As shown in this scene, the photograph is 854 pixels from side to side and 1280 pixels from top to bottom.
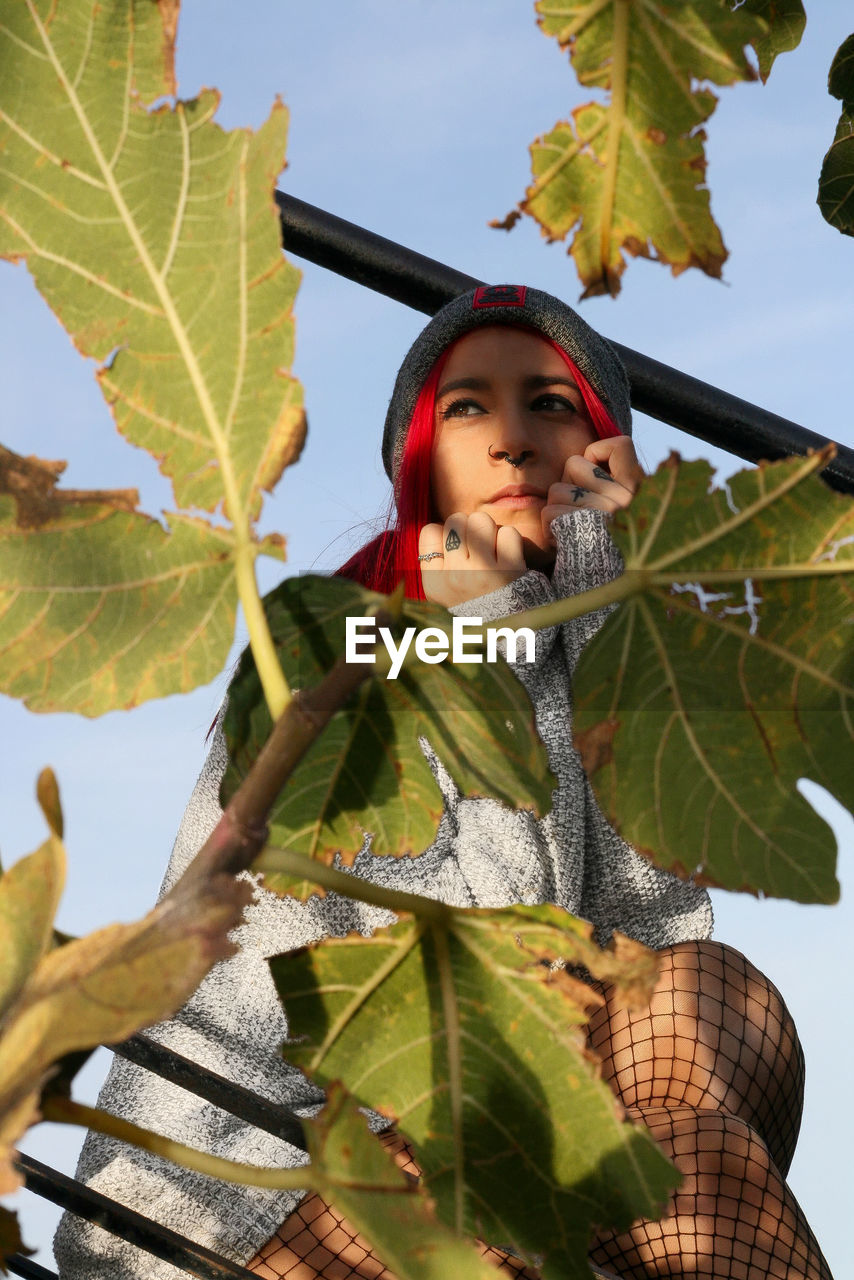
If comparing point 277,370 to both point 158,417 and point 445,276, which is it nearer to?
point 158,417

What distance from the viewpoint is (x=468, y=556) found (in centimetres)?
134

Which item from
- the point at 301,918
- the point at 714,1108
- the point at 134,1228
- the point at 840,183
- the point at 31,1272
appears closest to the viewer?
the point at 840,183

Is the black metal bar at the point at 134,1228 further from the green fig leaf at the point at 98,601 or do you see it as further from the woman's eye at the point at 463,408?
the woman's eye at the point at 463,408

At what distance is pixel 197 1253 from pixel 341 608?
0.51m

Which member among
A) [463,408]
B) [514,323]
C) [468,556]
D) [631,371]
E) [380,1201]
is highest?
[514,323]

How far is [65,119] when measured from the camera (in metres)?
0.31

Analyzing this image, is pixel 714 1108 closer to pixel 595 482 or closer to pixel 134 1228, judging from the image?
pixel 134 1228

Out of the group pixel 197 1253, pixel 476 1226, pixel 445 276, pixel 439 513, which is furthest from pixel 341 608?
pixel 439 513

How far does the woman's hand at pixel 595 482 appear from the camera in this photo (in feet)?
4.32

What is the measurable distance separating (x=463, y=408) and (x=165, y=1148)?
4.19ft

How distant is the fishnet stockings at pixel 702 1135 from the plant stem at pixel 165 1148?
53 cm

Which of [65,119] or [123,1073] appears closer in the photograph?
[65,119]

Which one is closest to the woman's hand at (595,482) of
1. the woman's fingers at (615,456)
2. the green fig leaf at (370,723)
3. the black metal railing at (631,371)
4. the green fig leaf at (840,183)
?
the woman's fingers at (615,456)

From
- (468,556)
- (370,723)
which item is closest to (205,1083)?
(370,723)
